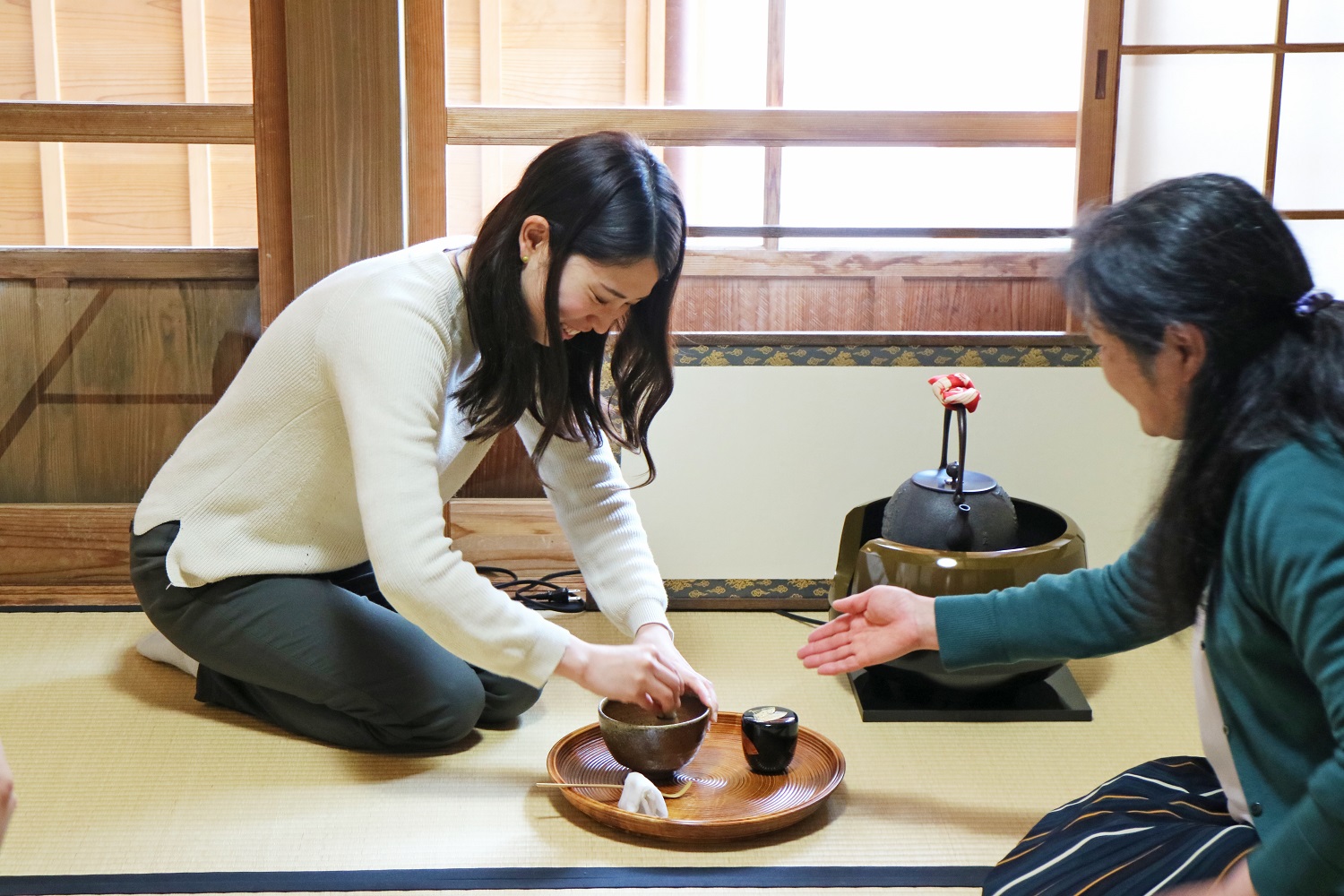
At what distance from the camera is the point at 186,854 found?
154 centimetres

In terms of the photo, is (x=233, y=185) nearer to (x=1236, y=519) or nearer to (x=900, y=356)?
(x=900, y=356)

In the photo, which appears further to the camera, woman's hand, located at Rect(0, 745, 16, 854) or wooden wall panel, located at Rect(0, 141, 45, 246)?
wooden wall panel, located at Rect(0, 141, 45, 246)

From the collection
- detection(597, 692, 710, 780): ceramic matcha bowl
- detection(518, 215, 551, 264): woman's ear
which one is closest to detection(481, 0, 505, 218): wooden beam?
detection(518, 215, 551, 264): woman's ear

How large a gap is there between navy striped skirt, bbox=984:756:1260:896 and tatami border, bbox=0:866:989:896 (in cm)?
19

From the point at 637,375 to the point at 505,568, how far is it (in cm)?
106

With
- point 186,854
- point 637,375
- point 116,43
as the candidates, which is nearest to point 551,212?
point 637,375

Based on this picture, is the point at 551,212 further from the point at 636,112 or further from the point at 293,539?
the point at 636,112

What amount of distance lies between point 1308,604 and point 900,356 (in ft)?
5.36

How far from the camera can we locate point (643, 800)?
1582 mm

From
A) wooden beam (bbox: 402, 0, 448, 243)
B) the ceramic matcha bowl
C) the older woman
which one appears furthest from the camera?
wooden beam (bbox: 402, 0, 448, 243)

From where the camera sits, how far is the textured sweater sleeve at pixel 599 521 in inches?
73.3

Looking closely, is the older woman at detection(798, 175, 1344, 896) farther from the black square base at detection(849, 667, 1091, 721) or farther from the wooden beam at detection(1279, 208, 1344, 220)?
the wooden beam at detection(1279, 208, 1344, 220)

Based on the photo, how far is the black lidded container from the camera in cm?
169

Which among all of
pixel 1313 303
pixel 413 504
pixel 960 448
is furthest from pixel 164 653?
pixel 1313 303
